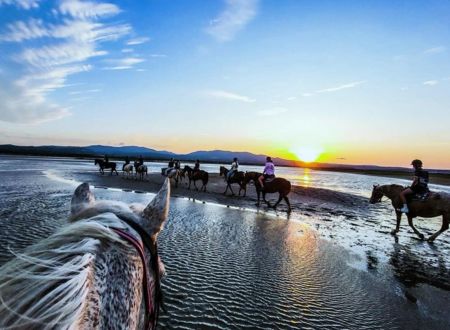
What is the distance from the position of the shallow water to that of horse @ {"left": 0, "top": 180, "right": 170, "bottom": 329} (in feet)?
4.56

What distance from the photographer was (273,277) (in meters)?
6.10

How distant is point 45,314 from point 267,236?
29.6 feet

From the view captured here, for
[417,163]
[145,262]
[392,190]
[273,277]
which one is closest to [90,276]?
[145,262]

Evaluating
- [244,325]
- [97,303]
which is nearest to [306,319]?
[244,325]

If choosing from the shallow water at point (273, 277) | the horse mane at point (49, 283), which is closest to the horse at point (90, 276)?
the horse mane at point (49, 283)

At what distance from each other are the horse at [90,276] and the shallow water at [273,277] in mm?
1390

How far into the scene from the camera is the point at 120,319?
109 cm

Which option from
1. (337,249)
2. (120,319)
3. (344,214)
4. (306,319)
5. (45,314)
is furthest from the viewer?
(344,214)

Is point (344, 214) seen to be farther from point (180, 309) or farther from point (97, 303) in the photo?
point (97, 303)

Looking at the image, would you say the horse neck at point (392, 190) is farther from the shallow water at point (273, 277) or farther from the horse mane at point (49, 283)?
the horse mane at point (49, 283)

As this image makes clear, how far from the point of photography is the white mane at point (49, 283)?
0.80m

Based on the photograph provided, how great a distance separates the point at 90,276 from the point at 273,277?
5680 millimetres

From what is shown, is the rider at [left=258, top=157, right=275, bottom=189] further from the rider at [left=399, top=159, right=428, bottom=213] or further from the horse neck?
the rider at [left=399, top=159, right=428, bottom=213]

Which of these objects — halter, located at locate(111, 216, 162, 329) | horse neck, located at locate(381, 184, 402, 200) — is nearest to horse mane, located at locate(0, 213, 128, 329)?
halter, located at locate(111, 216, 162, 329)
